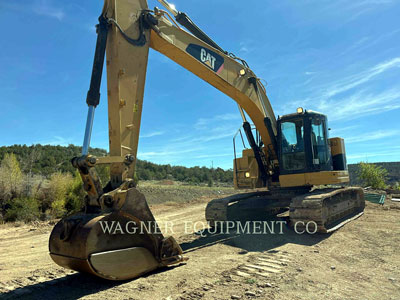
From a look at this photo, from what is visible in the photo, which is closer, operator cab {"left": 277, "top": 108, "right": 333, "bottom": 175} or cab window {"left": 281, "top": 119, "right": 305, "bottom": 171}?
operator cab {"left": 277, "top": 108, "right": 333, "bottom": 175}

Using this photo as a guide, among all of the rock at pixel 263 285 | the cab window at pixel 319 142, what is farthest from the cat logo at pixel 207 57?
the rock at pixel 263 285

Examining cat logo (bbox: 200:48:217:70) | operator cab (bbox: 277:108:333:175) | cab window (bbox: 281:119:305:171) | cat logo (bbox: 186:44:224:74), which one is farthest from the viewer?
cab window (bbox: 281:119:305:171)

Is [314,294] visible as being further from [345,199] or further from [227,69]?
[345,199]

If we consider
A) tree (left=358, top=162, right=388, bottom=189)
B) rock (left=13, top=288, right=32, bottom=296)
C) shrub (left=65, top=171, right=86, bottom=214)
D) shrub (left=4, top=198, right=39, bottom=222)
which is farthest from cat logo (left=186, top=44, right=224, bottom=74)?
tree (left=358, top=162, right=388, bottom=189)

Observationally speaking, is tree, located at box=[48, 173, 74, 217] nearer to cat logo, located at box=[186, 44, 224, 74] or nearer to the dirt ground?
the dirt ground

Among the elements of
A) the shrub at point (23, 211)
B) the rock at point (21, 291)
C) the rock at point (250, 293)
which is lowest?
the rock at point (250, 293)

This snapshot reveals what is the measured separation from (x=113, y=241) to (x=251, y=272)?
230 cm

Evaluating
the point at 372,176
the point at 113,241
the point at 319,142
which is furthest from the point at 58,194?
the point at 372,176

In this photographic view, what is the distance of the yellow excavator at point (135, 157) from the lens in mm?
4230

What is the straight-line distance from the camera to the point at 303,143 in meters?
8.40

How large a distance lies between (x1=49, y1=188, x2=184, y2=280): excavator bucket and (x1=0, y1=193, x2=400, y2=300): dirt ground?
0.90ft

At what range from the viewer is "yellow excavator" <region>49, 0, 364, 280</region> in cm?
423

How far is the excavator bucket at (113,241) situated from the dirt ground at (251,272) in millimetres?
274

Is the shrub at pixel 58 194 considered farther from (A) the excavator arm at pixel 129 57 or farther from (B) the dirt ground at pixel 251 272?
(A) the excavator arm at pixel 129 57
